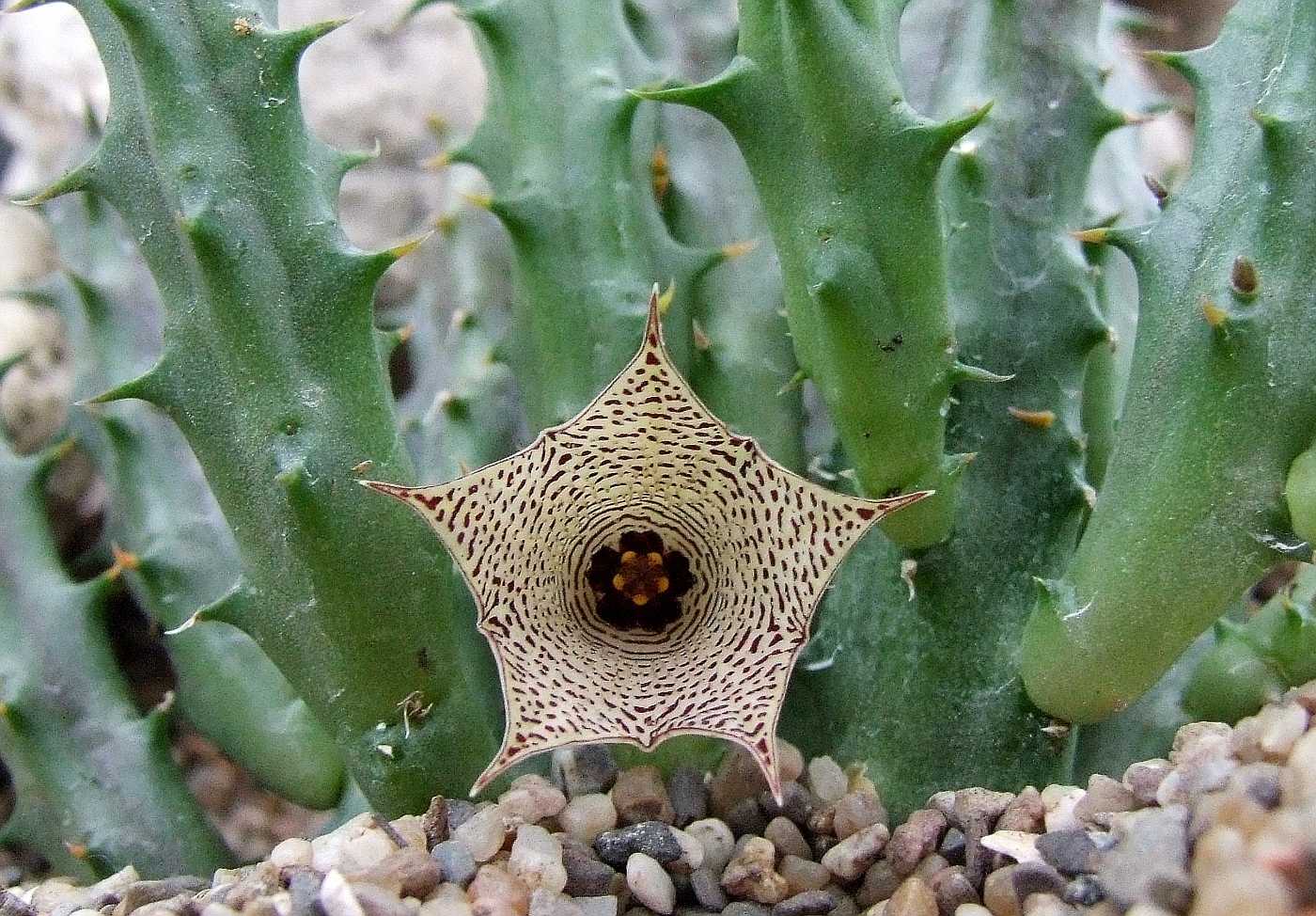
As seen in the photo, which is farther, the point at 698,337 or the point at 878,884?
the point at 698,337

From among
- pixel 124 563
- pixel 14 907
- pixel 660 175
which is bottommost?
pixel 14 907

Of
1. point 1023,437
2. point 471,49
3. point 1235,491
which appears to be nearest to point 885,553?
point 1023,437

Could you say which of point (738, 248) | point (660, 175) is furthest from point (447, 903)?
point (660, 175)

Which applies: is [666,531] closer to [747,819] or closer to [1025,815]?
[747,819]

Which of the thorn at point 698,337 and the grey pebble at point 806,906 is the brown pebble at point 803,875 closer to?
the grey pebble at point 806,906

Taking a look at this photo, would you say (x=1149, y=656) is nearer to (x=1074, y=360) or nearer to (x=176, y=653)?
(x=1074, y=360)
